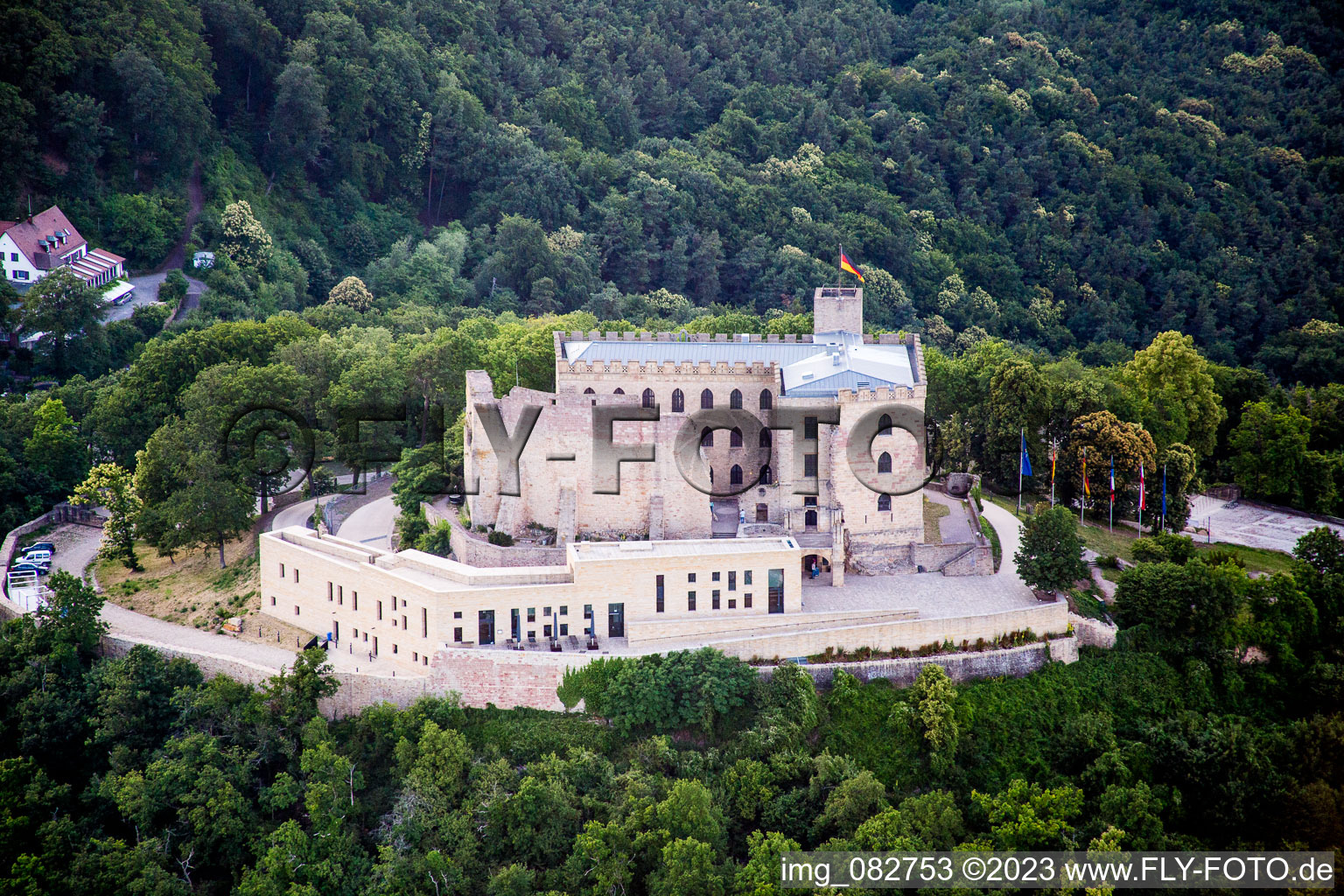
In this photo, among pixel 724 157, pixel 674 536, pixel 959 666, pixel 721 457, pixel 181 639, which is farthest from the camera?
pixel 724 157

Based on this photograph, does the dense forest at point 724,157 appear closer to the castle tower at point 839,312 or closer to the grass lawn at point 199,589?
the grass lawn at point 199,589

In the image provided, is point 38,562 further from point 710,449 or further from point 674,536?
point 710,449

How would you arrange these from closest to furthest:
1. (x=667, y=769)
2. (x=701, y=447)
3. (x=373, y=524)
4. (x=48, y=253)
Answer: (x=667, y=769)
(x=701, y=447)
(x=373, y=524)
(x=48, y=253)

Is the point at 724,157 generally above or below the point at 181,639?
above

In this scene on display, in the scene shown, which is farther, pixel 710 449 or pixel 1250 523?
pixel 1250 523

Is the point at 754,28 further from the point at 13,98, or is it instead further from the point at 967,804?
the point at 967,804

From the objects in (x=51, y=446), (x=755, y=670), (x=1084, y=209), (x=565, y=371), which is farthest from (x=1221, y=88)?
(x=51, y=446)

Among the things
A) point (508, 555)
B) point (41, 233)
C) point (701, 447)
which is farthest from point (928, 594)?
point (41, 233)
